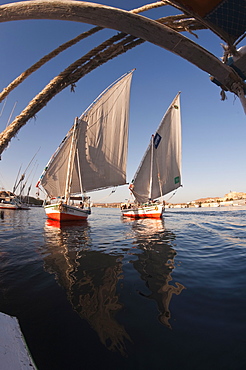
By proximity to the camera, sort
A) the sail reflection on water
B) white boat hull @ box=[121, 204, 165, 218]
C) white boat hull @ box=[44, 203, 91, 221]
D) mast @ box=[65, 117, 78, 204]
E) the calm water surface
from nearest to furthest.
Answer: the calm water surface, the sail reflection on water, white boat hull @ box=[44, 203, 91, 221], mast @ box=[65, 117, 78, 204], white boat hull @ box=[121, 204, 165, 218]

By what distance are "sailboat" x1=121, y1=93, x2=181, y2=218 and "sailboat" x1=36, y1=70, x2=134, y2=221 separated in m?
5.64

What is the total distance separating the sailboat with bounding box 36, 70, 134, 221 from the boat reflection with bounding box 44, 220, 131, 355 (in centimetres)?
1237

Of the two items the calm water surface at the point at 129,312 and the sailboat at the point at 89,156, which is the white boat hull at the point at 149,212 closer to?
the sailboat at the point at 89,156

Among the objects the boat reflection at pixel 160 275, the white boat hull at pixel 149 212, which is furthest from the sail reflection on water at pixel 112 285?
the white boat hull at pixel 149 212

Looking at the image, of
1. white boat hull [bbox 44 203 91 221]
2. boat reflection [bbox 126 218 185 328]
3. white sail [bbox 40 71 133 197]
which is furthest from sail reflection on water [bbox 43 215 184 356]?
white sail [bbox 40 71 133 197]

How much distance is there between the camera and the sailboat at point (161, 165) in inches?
1003

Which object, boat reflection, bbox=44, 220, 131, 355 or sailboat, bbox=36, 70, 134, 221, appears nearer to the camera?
boat reflection, bbox=44, 220, 131, 355

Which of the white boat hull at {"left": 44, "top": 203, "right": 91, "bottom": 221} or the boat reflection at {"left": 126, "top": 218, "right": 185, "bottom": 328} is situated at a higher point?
the white boat hull at {"left": 44, "top": 203, "right": 91, "bottom": 221}

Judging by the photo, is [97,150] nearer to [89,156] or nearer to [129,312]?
[89,156]

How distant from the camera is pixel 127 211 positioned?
28188 millimetres

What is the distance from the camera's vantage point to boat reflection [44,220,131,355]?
2102 mm

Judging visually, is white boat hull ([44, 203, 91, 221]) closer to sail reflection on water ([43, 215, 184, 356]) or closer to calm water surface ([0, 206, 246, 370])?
sail reflection on water ([43, 215, 184, 356])

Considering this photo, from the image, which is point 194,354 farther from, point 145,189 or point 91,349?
point 145,189

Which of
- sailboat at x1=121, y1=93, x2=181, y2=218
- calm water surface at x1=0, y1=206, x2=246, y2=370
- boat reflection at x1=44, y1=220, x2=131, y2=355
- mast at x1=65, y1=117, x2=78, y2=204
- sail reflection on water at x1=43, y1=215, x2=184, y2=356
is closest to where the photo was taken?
calm water surface at x1=0, y1=206, x2=246, y2=370
